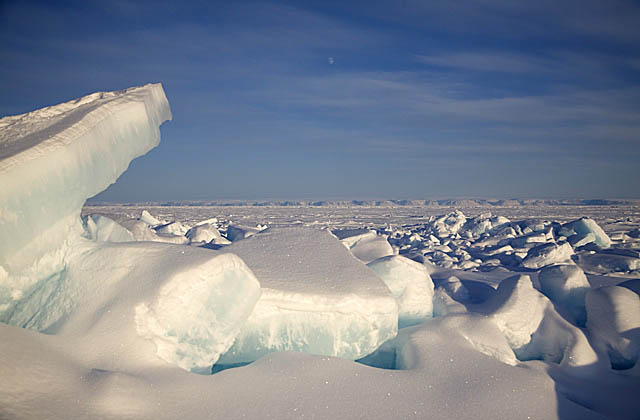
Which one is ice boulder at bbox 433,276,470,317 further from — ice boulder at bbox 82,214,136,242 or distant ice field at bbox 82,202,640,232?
distant ice field at bbox 82,202,640,232

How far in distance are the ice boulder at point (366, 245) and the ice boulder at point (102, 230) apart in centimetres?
285

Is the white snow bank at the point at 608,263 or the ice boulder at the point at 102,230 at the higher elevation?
the ice boulder at the point at 102,230

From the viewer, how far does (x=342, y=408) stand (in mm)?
2262

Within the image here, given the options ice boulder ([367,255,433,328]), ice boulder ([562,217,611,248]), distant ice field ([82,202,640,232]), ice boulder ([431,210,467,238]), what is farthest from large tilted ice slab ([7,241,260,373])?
distant ice field ([82,202,640,232])

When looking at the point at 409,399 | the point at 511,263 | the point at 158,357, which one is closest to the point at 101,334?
the point at 158,357

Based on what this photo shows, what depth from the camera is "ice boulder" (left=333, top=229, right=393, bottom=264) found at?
5521 millimetres

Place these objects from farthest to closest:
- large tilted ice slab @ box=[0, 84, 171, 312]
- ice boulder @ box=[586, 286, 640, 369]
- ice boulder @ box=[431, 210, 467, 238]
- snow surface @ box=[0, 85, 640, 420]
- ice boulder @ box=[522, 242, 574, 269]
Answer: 1. ice boulder @ box=[431, 210, 467, 238]
2. ice boulder @ box=[522, 242, 574, 269]
3. ice boulder @ box=[586, 286, 640, 369]
4. large tilted ice slab @ box=[0, 84, 171, 312]
5. snow surface @ box=[0, 85, 640, 420]

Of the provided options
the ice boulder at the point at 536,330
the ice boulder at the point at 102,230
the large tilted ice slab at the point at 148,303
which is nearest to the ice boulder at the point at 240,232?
the ice boulder at the point at 102,230

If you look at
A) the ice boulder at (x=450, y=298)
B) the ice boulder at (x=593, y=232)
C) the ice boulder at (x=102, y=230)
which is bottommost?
the ice boulder at (x=593, y=232)

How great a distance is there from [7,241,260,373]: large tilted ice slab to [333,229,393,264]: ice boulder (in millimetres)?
2594

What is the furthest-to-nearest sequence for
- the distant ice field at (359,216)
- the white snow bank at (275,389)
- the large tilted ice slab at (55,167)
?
1. the distant ice field at (359,216)
2. the large tilted ice slab at (55,167)
3. the white snow bank at (275,389)

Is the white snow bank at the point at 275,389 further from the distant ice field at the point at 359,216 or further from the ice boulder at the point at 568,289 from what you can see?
the distant ice field at the point at 359,216

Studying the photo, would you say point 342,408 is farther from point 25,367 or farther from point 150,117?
point 150,117

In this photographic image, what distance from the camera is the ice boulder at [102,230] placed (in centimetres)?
408
